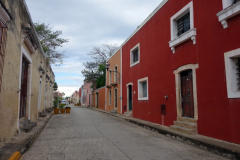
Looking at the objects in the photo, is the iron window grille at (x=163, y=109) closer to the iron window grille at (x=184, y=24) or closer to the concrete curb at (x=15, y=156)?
the iron window grille at (x=184, y=24)

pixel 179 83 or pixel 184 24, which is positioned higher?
pixel 184 24

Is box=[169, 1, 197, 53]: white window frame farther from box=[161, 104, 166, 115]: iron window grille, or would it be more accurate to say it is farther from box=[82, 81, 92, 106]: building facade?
box=[82, 81, 92, 106]: building facade

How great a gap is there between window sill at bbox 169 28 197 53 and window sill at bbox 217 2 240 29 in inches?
46.9

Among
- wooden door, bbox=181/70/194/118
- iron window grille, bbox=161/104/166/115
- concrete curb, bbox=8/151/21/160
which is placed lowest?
concrete curb, bbox=8/151/21/160

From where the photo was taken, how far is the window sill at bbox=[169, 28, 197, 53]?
6852 millimetres

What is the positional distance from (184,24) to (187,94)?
9.92 ft

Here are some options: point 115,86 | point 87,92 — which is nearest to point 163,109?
point 115,86

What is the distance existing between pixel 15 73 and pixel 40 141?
229 centimetres

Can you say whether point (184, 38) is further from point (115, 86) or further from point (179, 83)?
point (115, 86)

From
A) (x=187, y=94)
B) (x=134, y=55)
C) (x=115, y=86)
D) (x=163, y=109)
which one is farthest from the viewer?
(x=115, y=86)

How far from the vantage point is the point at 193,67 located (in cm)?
693

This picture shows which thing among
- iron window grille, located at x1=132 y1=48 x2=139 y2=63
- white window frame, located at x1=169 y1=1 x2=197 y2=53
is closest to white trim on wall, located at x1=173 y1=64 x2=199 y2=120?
white window frame, located at x1=169 y1=1 x2=197 y2=53

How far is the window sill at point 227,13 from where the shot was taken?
507 centimetres

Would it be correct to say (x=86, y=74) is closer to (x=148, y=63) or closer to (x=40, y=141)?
(x=148, y=63)
